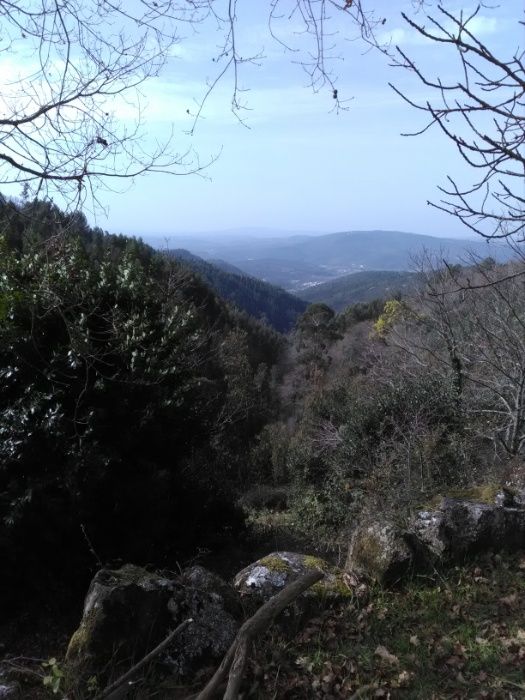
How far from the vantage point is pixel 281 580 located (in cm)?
415

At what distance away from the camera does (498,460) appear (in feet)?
33.4

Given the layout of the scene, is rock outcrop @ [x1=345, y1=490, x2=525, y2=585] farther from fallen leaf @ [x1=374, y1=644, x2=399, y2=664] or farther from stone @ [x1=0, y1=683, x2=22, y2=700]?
stone @ [x1=0, y1=683, x2=22, y2=700]

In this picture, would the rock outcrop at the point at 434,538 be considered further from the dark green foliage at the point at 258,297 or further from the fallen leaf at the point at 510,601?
the dark green foliage at the point at 258,297

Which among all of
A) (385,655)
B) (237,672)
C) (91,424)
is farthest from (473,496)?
(91,424)

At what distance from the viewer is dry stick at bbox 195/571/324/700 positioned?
256 centimetres

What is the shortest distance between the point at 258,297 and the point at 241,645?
85.0 metres

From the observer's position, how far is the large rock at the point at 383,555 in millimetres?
4312

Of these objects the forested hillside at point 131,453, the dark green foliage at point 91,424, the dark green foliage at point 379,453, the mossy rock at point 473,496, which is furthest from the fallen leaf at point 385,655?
the dark green foliage at point 379,453

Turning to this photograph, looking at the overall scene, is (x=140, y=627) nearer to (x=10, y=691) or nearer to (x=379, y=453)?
(x=10, y=691)

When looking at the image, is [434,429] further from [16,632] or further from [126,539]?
[16,632]

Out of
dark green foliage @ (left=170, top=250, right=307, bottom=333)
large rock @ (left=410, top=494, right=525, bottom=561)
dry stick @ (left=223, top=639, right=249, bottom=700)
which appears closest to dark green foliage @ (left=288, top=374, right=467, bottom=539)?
large rock @ (left=410, top=494, right=525, bottom=561)

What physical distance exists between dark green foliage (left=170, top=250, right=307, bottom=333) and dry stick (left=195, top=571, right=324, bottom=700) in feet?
239

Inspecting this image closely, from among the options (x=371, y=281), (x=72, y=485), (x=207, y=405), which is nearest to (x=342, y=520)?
(x=207, y=405)

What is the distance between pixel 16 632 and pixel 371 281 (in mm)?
101850
